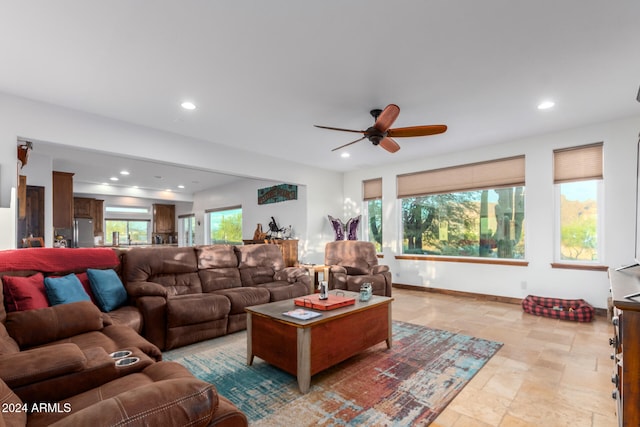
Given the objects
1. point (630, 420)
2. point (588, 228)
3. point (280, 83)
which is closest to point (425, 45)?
point (280, 83)

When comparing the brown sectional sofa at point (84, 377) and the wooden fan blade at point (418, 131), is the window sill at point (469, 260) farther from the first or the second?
the brown sectional sofa at point (84, 377)

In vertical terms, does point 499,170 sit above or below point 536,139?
below

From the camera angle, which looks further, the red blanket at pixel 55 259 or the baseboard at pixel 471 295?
the baseboard at pixel 471 295

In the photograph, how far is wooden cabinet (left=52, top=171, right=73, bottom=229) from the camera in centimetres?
593

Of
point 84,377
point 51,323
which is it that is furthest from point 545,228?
point 51,323

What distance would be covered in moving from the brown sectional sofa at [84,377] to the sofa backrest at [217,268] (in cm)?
128

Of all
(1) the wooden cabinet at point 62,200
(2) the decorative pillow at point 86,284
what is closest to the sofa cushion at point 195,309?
(2) the decorative pillow at point 86,284

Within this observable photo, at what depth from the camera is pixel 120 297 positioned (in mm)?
3055

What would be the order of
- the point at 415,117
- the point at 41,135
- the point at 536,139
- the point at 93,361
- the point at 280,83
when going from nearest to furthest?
the point at 93,361 < the point at 280,83 < the point at 41,135 < the point at 415,117 < the point at 536,139

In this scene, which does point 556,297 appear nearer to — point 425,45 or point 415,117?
point 415,117

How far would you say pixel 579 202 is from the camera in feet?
14.2

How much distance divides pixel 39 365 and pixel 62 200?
20.3 ft

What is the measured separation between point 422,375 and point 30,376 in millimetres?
2403

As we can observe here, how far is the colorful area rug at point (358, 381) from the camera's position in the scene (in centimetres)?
195
